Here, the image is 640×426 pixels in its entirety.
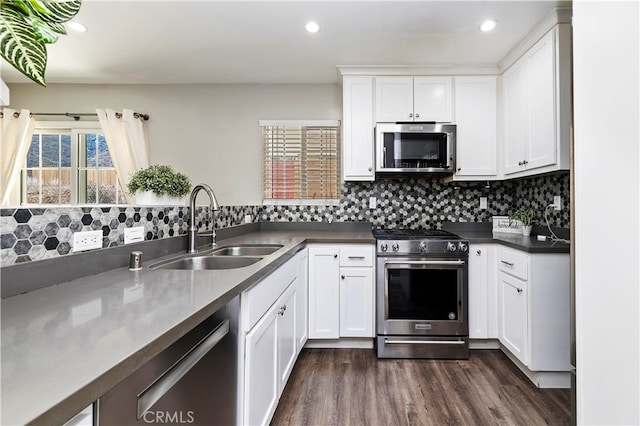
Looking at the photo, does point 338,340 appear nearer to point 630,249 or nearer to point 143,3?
point 630,249

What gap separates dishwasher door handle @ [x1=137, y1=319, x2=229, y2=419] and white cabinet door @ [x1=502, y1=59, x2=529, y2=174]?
243 centimetres

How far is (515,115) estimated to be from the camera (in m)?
2.43

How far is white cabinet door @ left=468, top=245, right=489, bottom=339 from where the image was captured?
2387 mm

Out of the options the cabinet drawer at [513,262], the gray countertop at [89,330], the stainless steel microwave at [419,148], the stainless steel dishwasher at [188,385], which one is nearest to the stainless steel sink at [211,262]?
the gray countertop at [89,330]

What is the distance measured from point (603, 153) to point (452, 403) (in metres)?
1.65

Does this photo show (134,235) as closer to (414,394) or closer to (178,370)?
(178,370)

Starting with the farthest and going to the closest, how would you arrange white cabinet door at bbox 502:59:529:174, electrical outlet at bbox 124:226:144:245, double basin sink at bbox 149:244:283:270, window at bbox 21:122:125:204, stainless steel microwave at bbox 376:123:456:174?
1. window at bbox 21:122:125:204
2. stainless steel microwave at bbox 376:123:456:174
3. white cabinet door at bbox 502:59:529:174
4. double basin sink at bbox 149:244:283:270
5. electrical outlet at bbox 124:226:144:245

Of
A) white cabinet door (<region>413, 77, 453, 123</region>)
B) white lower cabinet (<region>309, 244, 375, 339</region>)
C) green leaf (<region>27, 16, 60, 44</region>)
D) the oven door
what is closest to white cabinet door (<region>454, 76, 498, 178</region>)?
white cabinet door (<region>413, 77, 453, 123</region>)

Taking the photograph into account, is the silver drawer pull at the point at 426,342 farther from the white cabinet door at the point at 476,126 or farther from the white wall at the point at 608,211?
the white wall at the point at 608,211

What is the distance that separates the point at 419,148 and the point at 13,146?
12.2ft

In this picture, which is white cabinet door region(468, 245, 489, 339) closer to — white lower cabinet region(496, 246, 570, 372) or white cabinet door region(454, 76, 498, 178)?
white lower cabinet region(496, 246, 570, 372)

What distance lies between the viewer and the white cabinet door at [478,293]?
239cm

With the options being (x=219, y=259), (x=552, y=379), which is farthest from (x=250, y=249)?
(x=552, y=379)

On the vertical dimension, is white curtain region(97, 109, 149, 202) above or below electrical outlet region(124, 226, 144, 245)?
above
